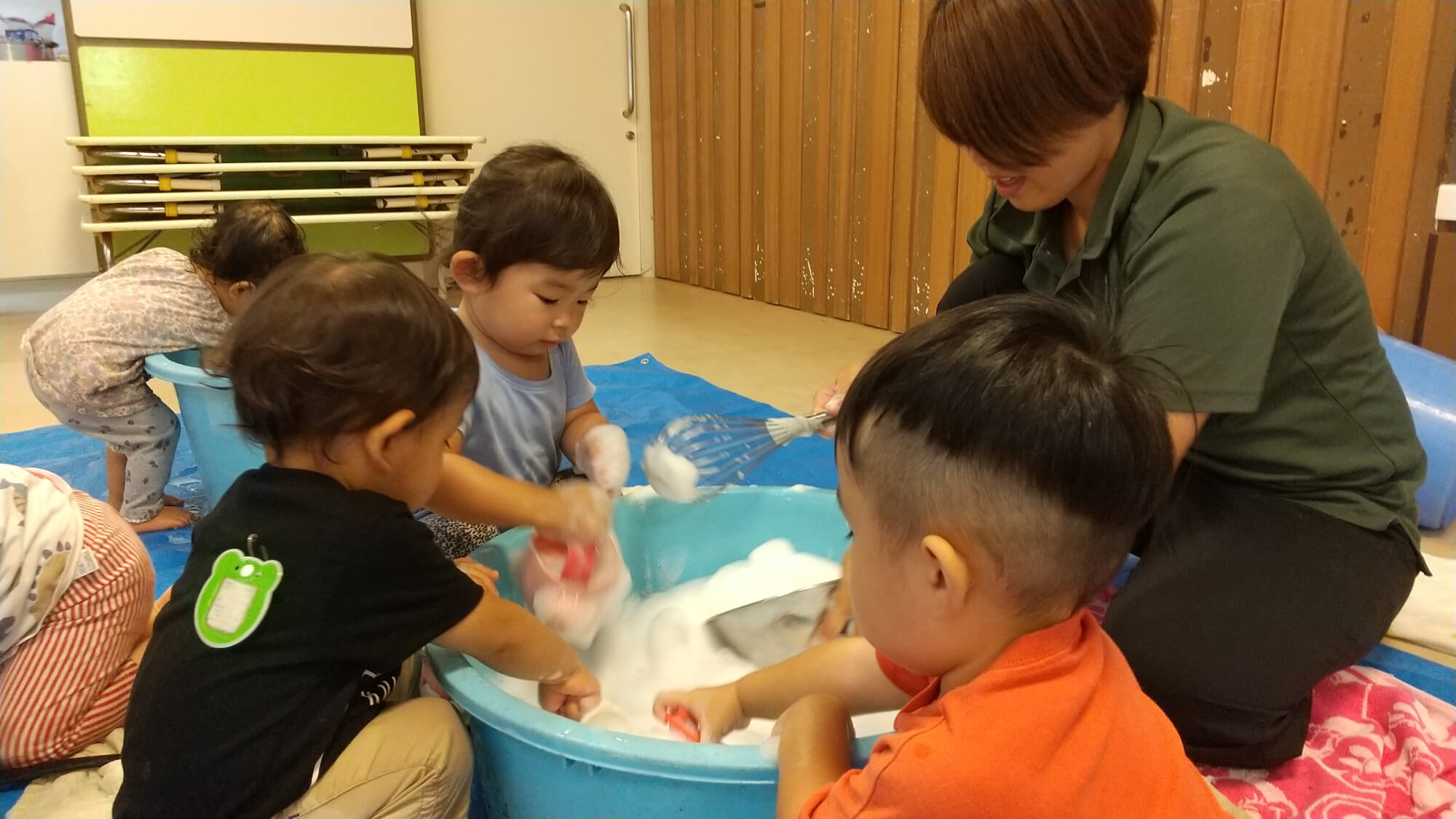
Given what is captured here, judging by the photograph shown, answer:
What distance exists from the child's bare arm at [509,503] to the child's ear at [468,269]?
22 cm

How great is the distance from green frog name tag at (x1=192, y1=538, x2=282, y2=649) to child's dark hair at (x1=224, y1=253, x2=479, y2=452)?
0.30 ft

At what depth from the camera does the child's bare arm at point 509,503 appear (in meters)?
0.97

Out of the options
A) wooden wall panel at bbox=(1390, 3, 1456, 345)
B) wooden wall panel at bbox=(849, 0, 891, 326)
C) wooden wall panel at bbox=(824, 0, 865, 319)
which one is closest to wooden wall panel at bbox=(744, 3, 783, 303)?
Result: wooden wall panel at bbox=(824, 0, 865, 319)

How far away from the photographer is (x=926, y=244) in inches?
117

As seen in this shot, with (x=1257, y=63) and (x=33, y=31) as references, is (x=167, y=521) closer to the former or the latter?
(x=1257, y=63)

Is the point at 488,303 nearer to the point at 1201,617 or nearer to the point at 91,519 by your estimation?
the point at 91,519

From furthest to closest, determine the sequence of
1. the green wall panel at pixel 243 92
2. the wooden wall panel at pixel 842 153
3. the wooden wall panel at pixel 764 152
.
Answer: the wooden wall panel at pixel 764 152, the green wall panel at pixel 243 92, the wooden wall panel at pixel 842 153

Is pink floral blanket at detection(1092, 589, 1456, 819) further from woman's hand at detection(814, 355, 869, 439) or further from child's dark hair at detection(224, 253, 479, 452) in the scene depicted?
child's dark hair at detection(224, 253, 479, 452)

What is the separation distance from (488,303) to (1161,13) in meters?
1.83

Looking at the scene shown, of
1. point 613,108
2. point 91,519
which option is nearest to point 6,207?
point 613,108

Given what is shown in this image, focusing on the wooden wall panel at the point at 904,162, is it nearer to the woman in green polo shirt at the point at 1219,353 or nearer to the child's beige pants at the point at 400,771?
the woman in green polo shirt at the point at 1219,353

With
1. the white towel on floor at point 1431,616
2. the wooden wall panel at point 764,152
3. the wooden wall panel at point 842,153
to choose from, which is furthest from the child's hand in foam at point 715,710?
the wooden wall panel at point 764,152

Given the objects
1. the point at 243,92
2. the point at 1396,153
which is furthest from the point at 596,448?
the point at 243,92

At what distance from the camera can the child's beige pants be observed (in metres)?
0.73
